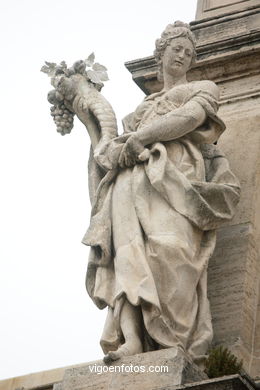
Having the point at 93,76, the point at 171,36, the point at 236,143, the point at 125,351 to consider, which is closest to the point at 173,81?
the point at 171,36

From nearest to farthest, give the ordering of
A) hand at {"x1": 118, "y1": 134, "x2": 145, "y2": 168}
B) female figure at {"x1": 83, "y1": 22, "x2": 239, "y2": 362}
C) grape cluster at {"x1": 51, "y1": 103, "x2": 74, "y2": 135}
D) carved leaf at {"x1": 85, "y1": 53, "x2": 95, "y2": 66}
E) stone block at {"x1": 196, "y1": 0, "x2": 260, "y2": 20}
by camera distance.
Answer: female figure at {"x1": 83, "y1": 22, "x2": 239, "y2": 362} → hand at {"x1": 118, "y1": 134, "x2": 145, "y2": 168} → grape cluster at {"x1": 51, "y1": 103, "x2": 74, "y2": 135} → carved leaf at {"x1": 85, "y1": 53, "x2": 95, "y2": 66} → stone block at {"x1": 196, "y1": 0, "x2": 260, "y2": 20}

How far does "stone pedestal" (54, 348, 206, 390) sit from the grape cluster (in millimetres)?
2560

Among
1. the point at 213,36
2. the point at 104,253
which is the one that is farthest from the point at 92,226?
the point at 213,36

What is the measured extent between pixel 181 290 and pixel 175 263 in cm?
21

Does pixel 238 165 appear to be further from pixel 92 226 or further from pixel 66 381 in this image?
pixel 66 381

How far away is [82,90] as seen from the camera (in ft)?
43.1

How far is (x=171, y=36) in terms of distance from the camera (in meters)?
13.1

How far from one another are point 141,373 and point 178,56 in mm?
3135

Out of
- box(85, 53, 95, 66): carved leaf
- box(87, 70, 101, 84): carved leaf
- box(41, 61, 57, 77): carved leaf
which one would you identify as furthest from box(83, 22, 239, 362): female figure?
box(41, 61, 57, 77): carved leaf

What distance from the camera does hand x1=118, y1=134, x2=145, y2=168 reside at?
1235 cm

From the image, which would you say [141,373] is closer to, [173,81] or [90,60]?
[173,81]

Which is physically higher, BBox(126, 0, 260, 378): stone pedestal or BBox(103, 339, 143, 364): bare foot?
BBox(126, 0, 260, 378): stone pedestal

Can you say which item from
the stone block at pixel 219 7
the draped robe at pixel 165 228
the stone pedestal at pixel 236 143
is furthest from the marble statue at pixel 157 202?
the stone block at pixel 219 7

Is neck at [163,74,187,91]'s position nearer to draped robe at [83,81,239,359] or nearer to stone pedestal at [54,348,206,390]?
draped robe at [83,81,239,359]
